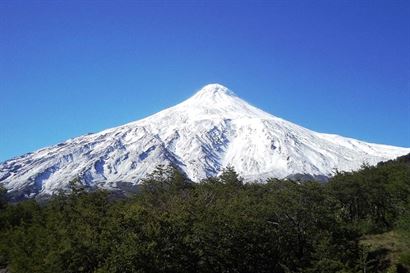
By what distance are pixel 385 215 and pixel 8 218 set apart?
4128cm

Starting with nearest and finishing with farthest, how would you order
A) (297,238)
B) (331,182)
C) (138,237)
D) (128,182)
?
1. (138,237)
2. (297,238)
3. (331,182)
4. (128,182)

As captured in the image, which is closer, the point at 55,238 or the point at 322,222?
the point at 55,238

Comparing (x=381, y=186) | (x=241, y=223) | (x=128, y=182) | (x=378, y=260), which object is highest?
(x=128, y=182)

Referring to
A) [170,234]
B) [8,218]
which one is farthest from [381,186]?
[8,218]

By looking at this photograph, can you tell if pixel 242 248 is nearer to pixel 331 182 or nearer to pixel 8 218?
pixel 331 182

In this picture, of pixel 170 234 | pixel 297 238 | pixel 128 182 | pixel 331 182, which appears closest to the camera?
pixel 170 234

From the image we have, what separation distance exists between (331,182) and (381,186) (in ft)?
19.0

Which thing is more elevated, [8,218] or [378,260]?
[8,218]

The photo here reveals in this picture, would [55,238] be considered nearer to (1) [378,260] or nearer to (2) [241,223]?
(2) [241,223]

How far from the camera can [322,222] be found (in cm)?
3822

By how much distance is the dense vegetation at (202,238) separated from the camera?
29.4m

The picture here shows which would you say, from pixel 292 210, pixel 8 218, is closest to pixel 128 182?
pixel 8 218

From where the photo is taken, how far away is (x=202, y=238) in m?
34.3

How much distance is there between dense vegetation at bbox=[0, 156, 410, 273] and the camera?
2939 cm
